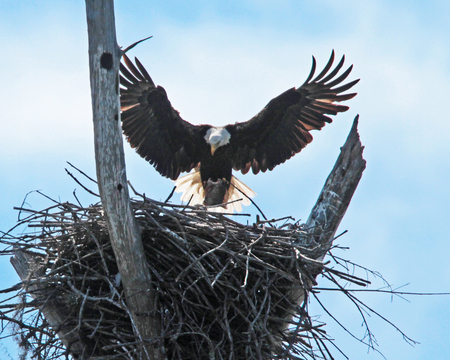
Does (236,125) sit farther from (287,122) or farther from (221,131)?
(287,122)

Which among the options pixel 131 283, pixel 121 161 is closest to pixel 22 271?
pixel 131 283

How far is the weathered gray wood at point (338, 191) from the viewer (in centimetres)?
395

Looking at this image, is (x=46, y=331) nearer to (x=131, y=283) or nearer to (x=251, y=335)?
(x=131, y=283)

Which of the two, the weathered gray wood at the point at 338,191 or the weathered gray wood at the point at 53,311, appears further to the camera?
the weathered gray wood at the point at 338,191

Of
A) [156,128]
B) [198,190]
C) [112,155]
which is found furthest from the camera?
[198,190]

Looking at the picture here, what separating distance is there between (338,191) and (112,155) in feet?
5.67

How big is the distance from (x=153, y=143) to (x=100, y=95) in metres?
3.38

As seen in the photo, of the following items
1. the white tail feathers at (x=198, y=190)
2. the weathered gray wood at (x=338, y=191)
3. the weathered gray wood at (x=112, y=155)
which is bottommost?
the weathered gray wood at (x=112, y=155)

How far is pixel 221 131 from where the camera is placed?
20.3 feet

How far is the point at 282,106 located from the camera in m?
6.34

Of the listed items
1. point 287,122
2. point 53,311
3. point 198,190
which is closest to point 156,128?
point 198,190

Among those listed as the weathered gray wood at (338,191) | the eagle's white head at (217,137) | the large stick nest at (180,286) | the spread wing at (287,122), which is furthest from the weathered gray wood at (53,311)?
the spread wing at (287,122)

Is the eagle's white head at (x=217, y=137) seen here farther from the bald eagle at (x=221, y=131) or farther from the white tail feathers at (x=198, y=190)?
the white tail feathers at (x=198, y=190)

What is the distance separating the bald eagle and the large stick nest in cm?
253
